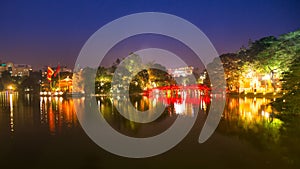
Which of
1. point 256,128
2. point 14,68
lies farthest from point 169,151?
point 14,68

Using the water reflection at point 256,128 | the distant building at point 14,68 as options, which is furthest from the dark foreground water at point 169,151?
the distant building at point 14,68

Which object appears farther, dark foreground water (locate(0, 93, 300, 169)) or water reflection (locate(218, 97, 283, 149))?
water reflection (locate(218, 97, 283, 149))

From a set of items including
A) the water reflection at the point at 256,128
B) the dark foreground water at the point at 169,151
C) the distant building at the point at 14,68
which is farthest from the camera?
the distant building at the point at 14,68

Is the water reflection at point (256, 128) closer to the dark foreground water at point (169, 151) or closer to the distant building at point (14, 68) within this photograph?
the dark foreground water at point (169, 151)

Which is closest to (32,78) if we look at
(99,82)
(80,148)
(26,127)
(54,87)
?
(54,87)

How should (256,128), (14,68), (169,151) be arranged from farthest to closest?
1. (14,68)
2. (256,128)
3. (169,151)

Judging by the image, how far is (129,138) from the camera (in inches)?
483

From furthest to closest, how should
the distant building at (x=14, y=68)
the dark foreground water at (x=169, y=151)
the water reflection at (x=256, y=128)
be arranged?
the distant building at (x=14, y=68) → the water reflection at (x=256, y=128) → the dark foreground water at (x=169, y=151)

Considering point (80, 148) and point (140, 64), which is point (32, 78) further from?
point (80, 148)

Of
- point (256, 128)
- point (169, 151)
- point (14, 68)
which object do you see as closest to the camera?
point (169, 151)

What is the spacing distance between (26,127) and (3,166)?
717 cm

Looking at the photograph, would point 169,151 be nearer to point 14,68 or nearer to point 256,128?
point 256,128

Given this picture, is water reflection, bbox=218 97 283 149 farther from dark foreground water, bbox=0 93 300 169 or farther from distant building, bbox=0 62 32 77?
distant building, bbox=0 62 32 77

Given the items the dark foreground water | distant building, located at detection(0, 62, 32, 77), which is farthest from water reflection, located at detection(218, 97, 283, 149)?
distant building, located at detection(0, 62, 32, 77)
